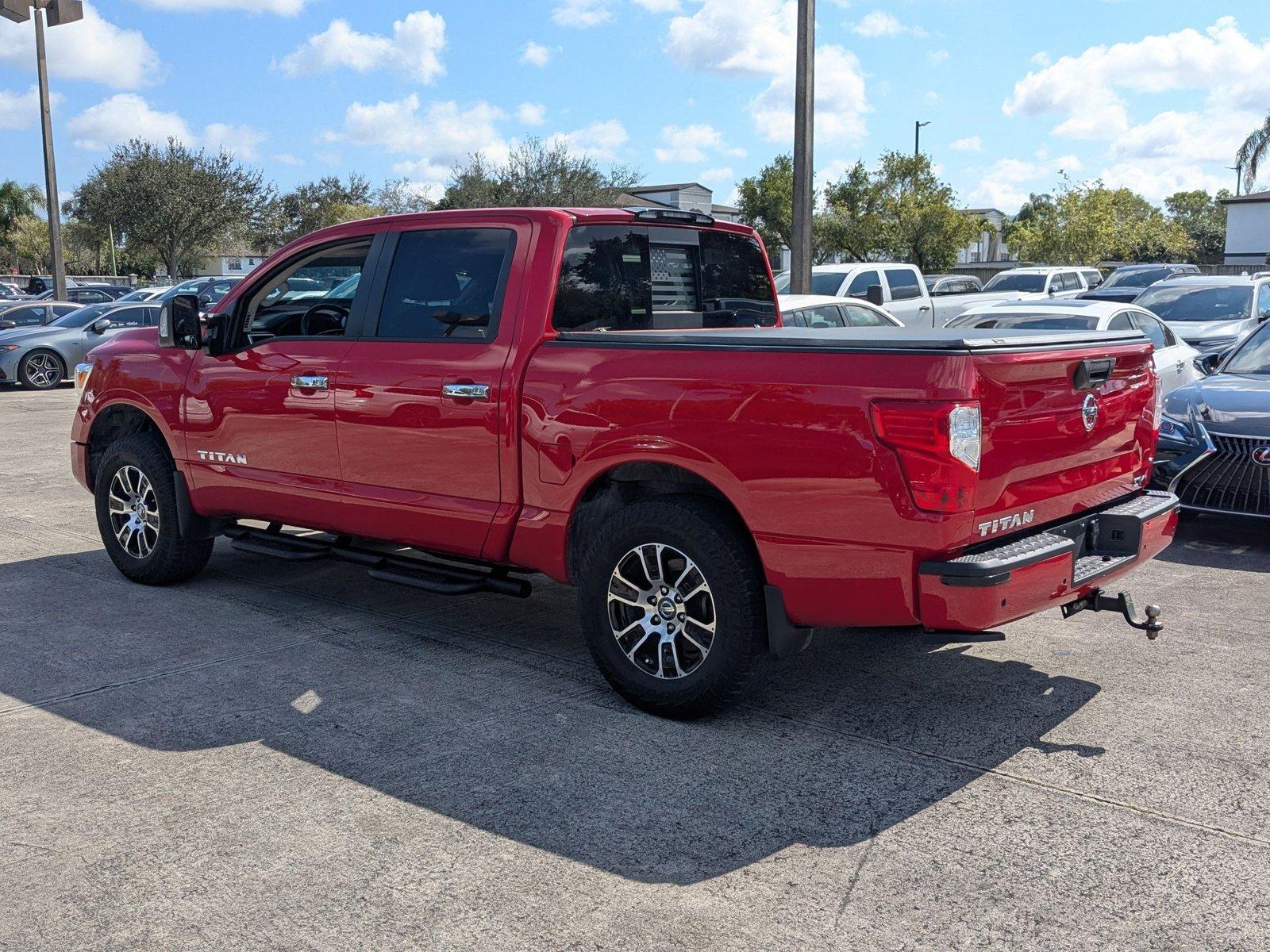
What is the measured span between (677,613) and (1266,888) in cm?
212

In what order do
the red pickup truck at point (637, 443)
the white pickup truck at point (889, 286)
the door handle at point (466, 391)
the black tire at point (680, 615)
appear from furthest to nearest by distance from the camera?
the white pickup truck at point (889, 286)
the door handle at point (466, 391)
the black tire at point (680, 615)
the red pickup truck at point (637, 443)

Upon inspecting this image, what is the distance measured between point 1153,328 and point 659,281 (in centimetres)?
866

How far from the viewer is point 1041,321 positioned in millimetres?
11641

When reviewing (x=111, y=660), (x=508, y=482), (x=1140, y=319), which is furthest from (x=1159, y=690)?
(x=1140, y=319)

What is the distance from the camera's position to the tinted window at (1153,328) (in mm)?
12570

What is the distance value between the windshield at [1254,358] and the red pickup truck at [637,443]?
4.05m

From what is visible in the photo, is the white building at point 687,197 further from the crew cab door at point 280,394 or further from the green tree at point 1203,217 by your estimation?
the crew cab door at point 280,394

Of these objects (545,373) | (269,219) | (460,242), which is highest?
(269,219)

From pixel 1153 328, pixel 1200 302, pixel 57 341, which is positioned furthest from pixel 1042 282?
pixel 57 341

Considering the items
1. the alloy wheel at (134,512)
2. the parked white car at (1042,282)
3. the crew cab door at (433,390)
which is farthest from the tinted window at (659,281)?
the parked white car at (1042,282)

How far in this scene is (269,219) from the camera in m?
57.0

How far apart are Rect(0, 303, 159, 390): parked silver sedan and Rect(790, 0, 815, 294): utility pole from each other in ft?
39.2

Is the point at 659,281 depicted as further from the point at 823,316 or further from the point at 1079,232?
the point at 1079,232

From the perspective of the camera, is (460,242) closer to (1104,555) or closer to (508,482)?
(508,482)
